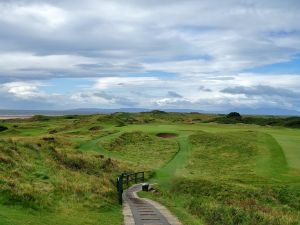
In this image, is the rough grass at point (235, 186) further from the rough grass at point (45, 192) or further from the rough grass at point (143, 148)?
the rough grass at point (45, 192)

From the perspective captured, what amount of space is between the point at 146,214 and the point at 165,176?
2585 cm

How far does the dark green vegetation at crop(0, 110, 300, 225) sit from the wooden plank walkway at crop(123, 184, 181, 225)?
2.15 ft

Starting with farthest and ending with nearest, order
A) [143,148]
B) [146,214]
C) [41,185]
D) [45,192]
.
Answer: [143,148], [41,185], [45,192], [146,214]

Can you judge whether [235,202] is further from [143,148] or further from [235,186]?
[143,148]

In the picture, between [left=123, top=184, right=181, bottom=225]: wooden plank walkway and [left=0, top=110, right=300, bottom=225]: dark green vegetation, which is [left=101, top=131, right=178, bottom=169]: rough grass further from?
[left=123, top=184, right=181, bottom=225]: wooden plank walkway

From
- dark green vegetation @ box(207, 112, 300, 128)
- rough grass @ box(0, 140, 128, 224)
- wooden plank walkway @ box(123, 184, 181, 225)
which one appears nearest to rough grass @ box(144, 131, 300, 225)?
wooden plank walkway @ box(123, 184, 181, 225)

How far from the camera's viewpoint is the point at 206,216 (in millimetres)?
23359

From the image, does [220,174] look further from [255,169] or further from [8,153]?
A: [8,153]

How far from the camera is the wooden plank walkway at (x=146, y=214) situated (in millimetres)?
20942

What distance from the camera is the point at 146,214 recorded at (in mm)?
23047

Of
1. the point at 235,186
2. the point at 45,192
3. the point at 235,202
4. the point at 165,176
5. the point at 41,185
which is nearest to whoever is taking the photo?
the point at 45,192

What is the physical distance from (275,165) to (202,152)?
15857 millimetres

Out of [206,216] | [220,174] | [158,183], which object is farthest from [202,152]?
[206,216]

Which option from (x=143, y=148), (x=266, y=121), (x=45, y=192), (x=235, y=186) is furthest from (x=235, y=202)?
(x=266, y=121)
